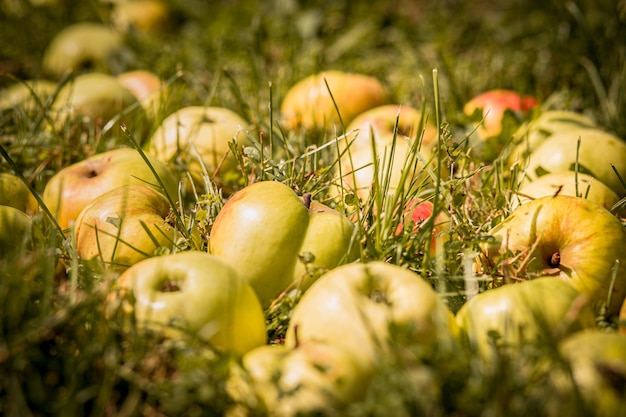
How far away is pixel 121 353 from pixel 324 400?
48 cm

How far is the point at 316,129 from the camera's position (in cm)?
316

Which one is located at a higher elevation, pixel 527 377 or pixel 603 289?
pixel 527 377

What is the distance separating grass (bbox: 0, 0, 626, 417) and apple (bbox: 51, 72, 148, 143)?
0.10m

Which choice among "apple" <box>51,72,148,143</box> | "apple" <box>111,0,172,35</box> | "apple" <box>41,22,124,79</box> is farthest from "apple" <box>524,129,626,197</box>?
"apple" <box>111,0,172,35</box>

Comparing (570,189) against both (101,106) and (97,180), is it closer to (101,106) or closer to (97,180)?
(97,180)

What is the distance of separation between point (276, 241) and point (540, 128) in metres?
1.58

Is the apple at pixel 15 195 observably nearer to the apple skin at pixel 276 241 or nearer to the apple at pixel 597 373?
the apple skin at pixel 276 241

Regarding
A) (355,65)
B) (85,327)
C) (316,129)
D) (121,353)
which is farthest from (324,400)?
(355,65)

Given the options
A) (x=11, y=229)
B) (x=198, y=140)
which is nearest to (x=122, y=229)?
(x=11, y=229)

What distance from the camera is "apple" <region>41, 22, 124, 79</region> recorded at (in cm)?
435

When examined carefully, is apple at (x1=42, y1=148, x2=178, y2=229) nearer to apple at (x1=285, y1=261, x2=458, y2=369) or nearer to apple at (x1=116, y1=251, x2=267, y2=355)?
apple at (x1=116, y1=251, x2=267, y2=355)

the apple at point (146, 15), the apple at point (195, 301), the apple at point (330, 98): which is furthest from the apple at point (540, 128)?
the apple at point (146, 15)

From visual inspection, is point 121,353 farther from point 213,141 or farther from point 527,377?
point 213,141

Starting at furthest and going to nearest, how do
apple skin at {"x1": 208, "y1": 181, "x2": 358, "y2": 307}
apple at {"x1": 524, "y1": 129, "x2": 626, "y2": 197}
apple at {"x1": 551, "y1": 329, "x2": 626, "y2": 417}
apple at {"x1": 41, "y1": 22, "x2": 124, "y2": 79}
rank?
apple at {"x1": 41, "y1": 22, "x2": 124, "y2": 79} → apple at {"x1": 524, "y1": 129, "x2": 626, "y2": 197} → apple skin at {"x1": 208, "y1": 181, "x2": 358, "y2": 307} → apple at {"x1": 551, "y1": 329, "x2": 626, "y2": 417}
